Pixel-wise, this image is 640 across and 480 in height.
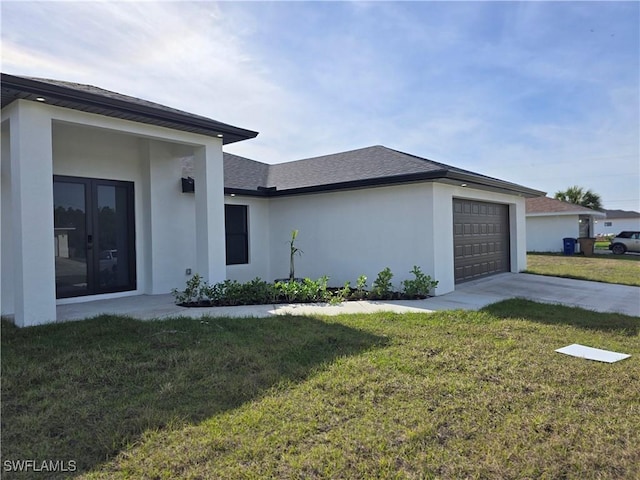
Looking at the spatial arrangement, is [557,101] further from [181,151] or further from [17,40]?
[17,40]

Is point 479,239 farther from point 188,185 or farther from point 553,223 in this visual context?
point 553,223

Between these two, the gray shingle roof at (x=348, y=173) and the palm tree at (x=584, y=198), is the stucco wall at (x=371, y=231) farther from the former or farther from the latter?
the palm tree at (x=584, y=198)

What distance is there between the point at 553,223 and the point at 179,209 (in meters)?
25.3

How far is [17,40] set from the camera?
673 cm

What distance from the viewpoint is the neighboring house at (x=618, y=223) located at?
57334mm

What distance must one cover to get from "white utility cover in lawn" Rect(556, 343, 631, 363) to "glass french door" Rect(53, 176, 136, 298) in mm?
8835

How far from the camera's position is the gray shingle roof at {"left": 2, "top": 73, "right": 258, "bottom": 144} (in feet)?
19.2

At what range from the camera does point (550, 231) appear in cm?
2670

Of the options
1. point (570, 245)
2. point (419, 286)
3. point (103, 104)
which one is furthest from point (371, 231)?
point (570, 245)

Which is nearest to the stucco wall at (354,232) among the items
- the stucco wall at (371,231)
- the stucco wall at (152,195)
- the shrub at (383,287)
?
the stucco wall at (371,231)

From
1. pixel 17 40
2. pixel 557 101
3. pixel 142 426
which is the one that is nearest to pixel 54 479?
pixel 142 426

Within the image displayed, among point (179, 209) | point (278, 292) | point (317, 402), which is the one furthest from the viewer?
point (179, 209)

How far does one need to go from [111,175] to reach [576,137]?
18.9m

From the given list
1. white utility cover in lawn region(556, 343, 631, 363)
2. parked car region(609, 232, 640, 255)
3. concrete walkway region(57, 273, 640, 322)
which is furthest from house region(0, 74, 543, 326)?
parked car region(609, 232, 640, 255)
